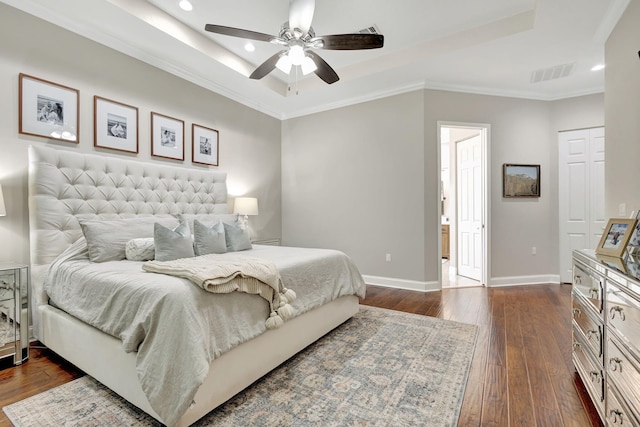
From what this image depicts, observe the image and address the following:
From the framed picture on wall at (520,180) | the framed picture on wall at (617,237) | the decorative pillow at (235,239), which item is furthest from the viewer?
the framed picture on wall at (520,180)

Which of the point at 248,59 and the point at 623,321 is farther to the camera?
the point at 248,59

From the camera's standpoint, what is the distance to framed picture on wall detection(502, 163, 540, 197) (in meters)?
4.13

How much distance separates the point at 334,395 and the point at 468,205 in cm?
399

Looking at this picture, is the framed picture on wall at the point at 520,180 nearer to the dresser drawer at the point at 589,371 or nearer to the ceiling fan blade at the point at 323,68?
the dresser drawer at the point at 589,371

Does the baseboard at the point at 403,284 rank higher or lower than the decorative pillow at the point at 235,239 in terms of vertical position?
lower

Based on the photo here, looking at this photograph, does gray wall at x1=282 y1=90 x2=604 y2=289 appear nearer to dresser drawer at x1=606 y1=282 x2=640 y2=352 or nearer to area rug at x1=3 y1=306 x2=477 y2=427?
area rug at x1=3 y1=306 x2=477 y2=427

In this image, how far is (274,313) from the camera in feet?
6.08

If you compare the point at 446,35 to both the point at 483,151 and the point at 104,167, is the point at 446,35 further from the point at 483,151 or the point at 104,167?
the point at 104,167

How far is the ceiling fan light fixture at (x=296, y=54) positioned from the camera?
2366mm

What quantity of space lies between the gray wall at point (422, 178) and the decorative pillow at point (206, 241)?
7.52 ft

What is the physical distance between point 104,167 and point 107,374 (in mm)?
1880

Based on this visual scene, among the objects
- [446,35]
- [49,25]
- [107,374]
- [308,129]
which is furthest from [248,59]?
[107,374]

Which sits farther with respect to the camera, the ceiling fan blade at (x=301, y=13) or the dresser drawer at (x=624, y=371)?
the ceiling fan blade at (x=301, y=13)

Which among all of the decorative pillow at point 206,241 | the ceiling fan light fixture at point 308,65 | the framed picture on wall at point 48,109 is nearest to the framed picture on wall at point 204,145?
the framed picture on wall at point 48,109
